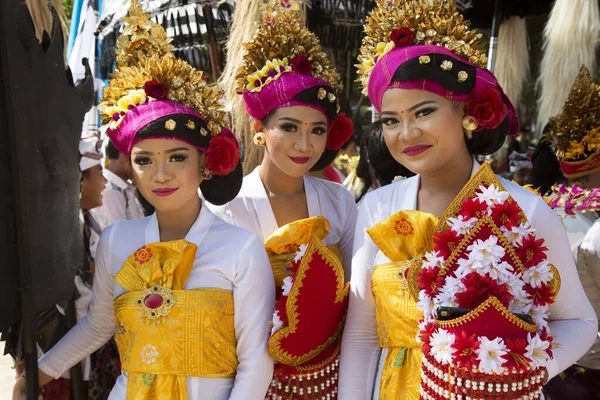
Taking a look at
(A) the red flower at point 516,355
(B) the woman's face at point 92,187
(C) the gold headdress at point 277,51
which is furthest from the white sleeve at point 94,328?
(B) the woman's face at point 92,187

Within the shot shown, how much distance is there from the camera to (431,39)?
7.06 ft

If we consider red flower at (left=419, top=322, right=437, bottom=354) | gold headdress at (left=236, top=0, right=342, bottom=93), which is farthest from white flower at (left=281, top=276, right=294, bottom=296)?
gold headdress at (left=236, top=0, right=342, bottom=93)

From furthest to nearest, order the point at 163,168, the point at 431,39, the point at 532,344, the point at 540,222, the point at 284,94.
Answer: the point at 284,94
the point at 163,168
the point at 431,39
the point at 540,222
the point at 532,344

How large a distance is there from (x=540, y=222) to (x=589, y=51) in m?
3.52

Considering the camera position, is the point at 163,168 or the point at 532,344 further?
the point at 163,168

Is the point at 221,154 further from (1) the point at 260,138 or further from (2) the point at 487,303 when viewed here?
(2) the point at 487,303

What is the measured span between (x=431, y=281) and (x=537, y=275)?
0.28m

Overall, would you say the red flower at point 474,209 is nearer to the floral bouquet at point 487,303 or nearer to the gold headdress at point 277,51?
the floral bouquet at point 487,303

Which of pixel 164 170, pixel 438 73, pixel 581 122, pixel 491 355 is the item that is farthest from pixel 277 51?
pixel 581 122

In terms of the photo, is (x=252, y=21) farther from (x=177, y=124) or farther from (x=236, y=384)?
(x=236, y=384)

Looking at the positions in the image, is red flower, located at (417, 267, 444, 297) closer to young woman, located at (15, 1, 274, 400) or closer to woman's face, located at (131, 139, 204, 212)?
young woman, located at (15, 1, 274, 400)

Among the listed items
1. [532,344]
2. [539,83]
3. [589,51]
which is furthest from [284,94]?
[539,83]

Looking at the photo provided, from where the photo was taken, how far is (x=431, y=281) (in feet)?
6.01

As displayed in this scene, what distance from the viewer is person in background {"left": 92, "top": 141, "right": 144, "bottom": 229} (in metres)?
4.80
